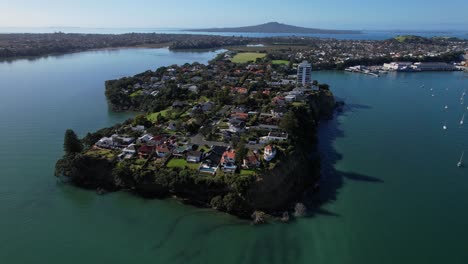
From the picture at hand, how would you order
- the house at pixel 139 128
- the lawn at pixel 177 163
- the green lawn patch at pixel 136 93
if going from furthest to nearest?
the green lawn patch at pixel 136 93 → the house at pixel 139 128 → the lawn at pixel 177 163

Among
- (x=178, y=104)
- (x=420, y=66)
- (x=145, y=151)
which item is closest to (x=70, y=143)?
(x=145, y=151)

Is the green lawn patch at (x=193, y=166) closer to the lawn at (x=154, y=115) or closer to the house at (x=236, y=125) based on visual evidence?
the house at (x=236, y=125)

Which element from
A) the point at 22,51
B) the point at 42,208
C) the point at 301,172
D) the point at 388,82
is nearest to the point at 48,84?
the point at 42,208

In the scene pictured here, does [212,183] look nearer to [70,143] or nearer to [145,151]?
[145,151]

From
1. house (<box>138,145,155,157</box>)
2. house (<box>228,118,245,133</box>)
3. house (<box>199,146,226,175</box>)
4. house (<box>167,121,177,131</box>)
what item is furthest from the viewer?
house (<box>167,121,177,131</box>)

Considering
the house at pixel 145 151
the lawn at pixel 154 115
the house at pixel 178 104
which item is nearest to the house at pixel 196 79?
the house at pixel 178 104

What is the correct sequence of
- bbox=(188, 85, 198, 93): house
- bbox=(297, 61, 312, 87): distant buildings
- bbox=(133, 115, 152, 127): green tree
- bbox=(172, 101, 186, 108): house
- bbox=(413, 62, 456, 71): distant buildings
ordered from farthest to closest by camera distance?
bbox=(413, 62, 456, 71): distant buildings < bbox=(297, 61, 312, 87): distant buildings < bbox=(188, 85, 198, 93): house < bbox=(172, 101, 186, 108): house < bbox=(133, 115, 152, 127): green tree

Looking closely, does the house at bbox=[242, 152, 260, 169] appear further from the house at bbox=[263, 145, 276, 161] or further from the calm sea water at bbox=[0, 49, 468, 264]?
the calm sea water at bbox=[0, 49, 468, 264]

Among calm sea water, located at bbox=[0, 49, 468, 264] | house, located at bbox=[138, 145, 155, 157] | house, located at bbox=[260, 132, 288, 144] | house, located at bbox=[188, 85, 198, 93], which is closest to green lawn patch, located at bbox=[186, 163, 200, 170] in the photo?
calm sea water, located at bbox=[0, 49, 468, 264]
